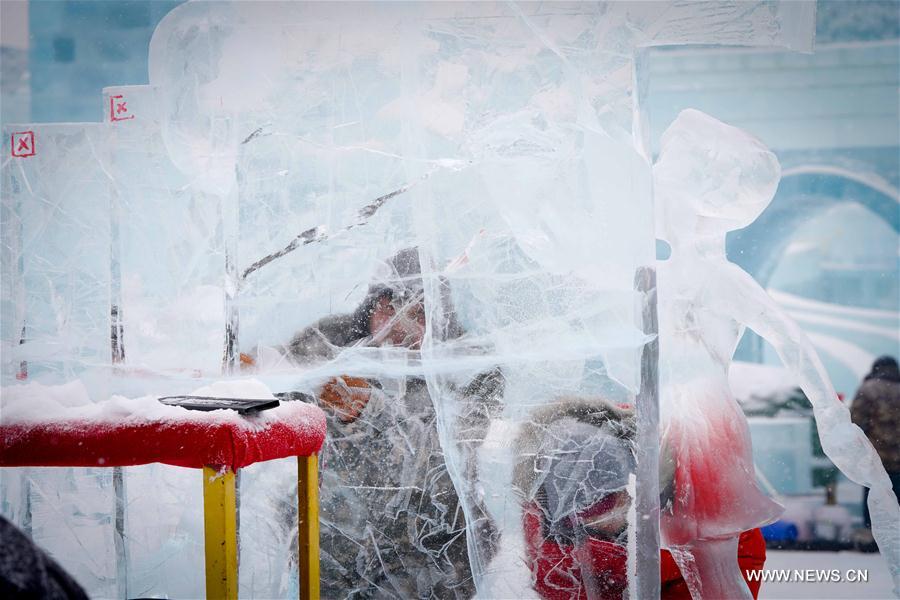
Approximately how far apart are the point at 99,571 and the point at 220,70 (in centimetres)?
145

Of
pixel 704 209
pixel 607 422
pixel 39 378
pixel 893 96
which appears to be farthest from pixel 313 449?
pixel 893 96

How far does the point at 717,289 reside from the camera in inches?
78.5

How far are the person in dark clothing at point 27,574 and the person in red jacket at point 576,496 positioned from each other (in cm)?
137

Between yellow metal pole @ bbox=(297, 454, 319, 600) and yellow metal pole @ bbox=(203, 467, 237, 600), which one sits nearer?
yellow metal pole @ bbox=(203, 467, 237, 600)

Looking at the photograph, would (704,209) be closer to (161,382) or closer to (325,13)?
(325,13)

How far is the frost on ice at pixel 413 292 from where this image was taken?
75.2 inches

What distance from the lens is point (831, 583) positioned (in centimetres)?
256

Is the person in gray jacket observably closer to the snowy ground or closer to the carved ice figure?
the carved ice figure

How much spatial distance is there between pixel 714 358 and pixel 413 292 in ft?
2.85

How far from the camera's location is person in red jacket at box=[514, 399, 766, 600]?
1.89 meters

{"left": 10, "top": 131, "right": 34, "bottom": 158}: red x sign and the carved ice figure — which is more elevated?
{"left": 10, "top": 131, "right": 34, "bottom": 158}: red x sign

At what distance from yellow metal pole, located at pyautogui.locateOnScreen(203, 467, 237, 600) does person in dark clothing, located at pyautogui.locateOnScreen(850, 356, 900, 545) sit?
282 centimetres

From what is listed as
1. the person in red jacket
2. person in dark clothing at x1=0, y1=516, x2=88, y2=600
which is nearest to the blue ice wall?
the person in red jacket

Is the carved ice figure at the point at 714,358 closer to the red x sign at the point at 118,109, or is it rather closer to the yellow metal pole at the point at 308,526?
the yellow metal pole at the point at 308,526
